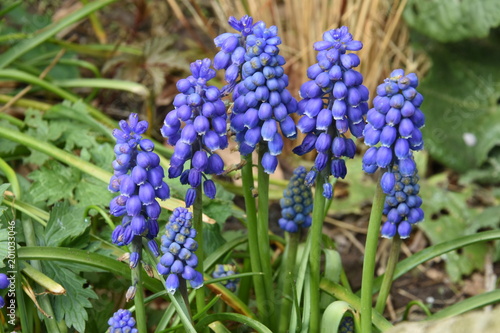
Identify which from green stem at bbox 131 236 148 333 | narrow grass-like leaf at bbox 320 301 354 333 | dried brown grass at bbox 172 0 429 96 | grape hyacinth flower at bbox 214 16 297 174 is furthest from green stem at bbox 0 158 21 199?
dried brown grass at bbox 172 0 429 96

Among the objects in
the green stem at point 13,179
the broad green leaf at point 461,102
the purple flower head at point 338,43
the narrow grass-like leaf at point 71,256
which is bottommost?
the narrow grass-like leaf at point 71,256

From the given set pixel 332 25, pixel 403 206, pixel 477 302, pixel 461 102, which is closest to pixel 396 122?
pixel 403 206

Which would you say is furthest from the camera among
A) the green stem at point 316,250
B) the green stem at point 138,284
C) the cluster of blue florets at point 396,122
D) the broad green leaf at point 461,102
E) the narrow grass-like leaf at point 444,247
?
the broad green leaf at point 461,102

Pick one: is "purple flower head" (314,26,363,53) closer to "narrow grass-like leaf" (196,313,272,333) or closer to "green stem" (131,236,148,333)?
"green stem" (131,236,148,333)

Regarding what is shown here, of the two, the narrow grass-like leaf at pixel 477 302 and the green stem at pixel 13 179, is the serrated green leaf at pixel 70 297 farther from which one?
the narrow grass-like leaf at pixel 477 302

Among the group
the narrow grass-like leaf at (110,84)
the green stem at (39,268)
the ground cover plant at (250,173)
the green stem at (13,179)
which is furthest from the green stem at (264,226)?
the narrow grass-like leaf at (110,84)

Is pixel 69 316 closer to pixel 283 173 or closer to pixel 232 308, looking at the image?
pixel 232 308

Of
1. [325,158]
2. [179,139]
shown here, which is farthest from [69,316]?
[325,158]
